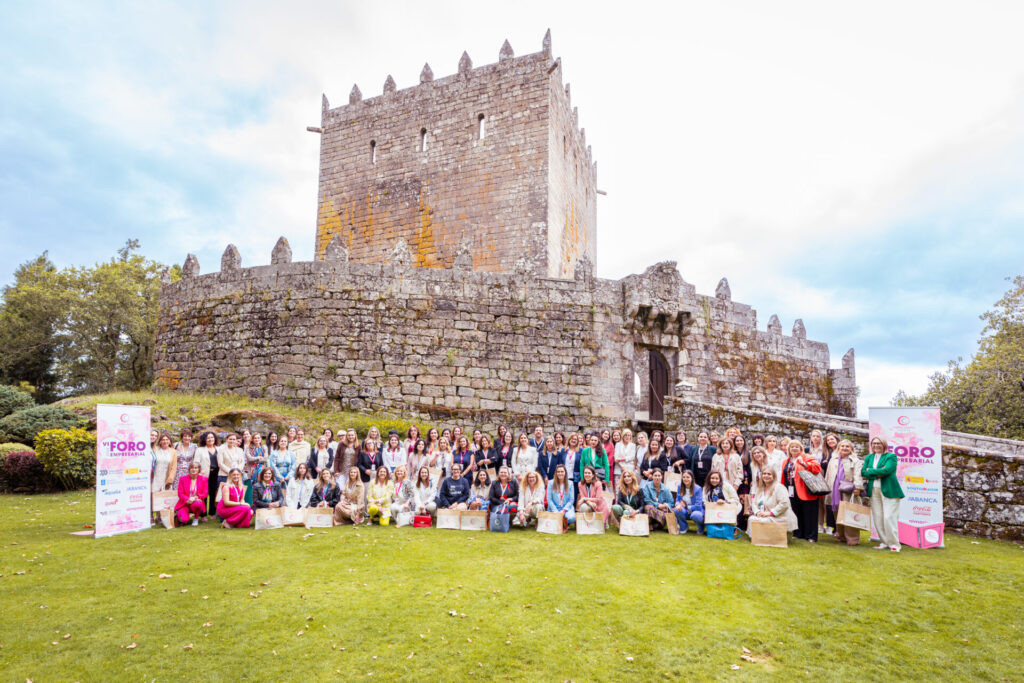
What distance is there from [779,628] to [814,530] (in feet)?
11.8

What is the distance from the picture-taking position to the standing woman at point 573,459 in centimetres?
1062

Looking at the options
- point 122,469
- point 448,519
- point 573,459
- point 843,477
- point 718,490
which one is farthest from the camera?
point 573,459

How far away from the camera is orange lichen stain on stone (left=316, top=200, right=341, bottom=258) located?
889 inches

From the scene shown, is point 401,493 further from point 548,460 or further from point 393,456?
point 548,460

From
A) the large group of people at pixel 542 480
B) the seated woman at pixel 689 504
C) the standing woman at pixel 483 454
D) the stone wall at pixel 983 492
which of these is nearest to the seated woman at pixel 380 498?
the large group of people at pixel 542 480

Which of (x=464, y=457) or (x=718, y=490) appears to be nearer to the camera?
(x=718, y=490)

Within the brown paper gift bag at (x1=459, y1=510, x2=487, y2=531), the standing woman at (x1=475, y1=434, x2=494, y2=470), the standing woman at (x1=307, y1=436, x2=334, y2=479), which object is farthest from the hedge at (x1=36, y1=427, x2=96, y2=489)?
the brown paper gift bag at (x1=459, y1=510, x2=487, y2=531)

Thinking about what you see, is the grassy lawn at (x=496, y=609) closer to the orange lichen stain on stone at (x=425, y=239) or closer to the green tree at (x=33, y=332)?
the orange lichen stain on stone at (x=425, y=239)

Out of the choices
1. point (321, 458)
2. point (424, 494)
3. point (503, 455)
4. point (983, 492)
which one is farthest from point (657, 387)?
point (321, 458)

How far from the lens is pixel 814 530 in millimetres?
8688

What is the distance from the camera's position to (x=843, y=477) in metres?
9.02

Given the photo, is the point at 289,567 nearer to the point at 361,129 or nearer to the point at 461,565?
the point at 461,565

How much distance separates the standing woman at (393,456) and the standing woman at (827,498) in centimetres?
695

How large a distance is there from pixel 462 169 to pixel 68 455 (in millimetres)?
14019
